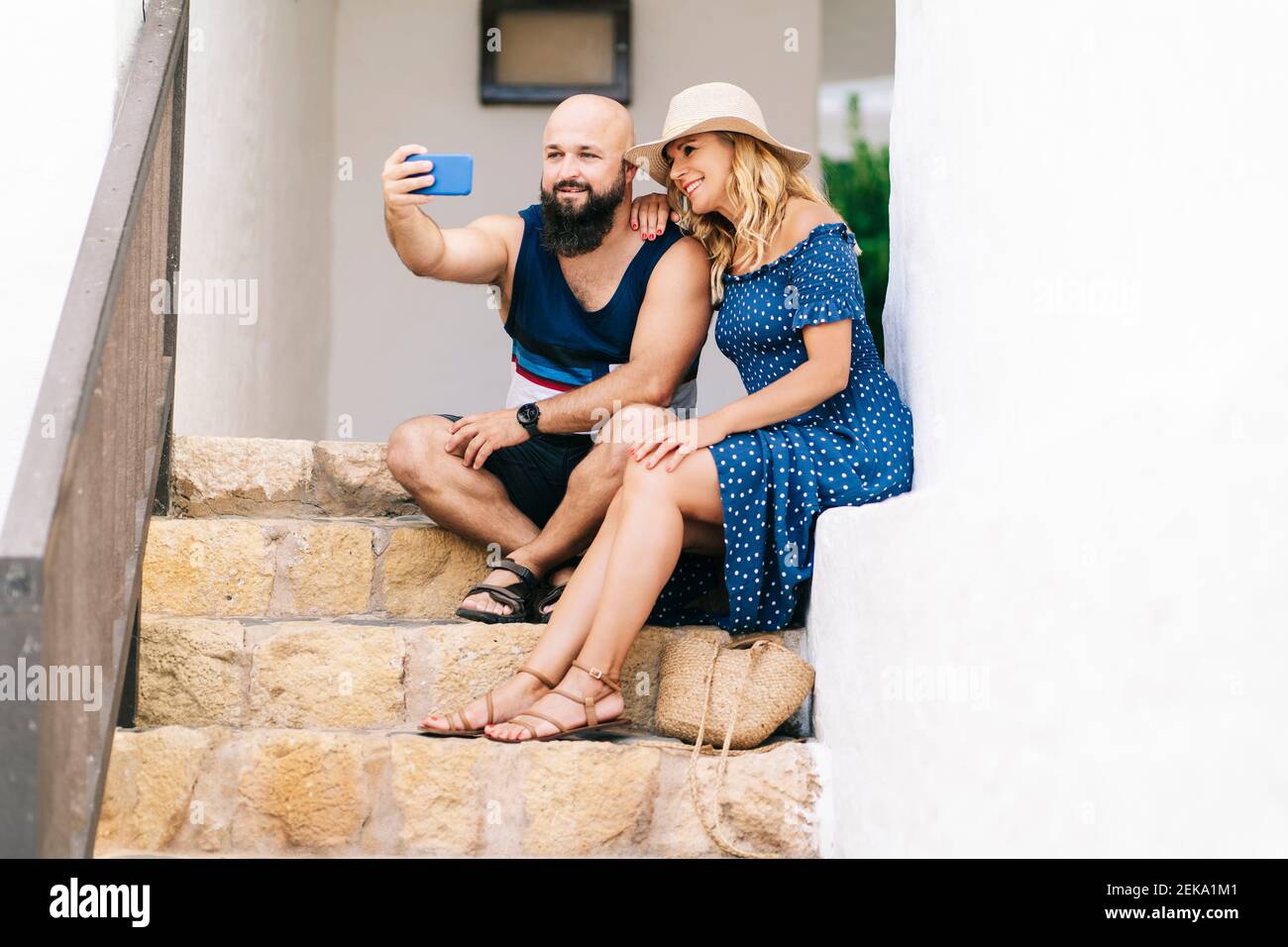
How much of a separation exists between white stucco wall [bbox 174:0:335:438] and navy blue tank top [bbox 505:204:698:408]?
2.66ft

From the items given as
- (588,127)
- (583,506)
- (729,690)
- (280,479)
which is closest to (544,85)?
(588,127)

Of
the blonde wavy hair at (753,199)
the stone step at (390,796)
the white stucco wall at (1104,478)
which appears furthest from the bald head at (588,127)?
the stone step at (390,796)

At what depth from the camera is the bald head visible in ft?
10.5

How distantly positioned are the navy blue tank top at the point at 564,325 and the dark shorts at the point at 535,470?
0.57 ft

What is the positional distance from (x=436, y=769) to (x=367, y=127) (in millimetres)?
3612

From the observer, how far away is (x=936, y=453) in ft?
8.16

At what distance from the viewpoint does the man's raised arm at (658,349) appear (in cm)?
302

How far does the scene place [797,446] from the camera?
106 inches

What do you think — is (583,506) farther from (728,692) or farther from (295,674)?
(295,674)

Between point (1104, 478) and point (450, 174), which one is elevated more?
point (450, 174)

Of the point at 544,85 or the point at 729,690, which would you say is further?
the point at 544,85

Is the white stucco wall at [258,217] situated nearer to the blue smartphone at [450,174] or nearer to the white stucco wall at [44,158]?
the white stucco wall at [44,158]

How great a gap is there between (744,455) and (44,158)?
1502 mm
